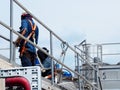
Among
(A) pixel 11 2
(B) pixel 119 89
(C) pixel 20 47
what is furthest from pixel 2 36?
(B) pixel 119 89

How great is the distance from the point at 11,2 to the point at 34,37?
1268mm

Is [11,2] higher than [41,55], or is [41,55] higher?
[11,2]

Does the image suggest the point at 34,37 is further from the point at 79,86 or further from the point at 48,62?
the point at 79,86

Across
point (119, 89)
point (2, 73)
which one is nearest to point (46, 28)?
point (2, 73)

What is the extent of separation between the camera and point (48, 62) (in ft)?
27.3

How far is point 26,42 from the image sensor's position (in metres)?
6.92

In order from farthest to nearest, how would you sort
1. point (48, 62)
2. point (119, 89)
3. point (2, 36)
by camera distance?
point (119, 89) < point (48, 62) < point (2, 36)

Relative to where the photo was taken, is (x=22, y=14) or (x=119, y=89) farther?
(x=119, y=89)

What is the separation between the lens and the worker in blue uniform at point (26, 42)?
23.0 feet

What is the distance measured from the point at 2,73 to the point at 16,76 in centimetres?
16

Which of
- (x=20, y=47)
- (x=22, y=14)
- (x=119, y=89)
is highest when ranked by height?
(x=22, y=14)

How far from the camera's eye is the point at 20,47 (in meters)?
6.95

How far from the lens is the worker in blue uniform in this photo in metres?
7.02

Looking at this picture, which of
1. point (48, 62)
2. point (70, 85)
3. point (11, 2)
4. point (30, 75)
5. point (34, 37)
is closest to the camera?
point (30, 75)
